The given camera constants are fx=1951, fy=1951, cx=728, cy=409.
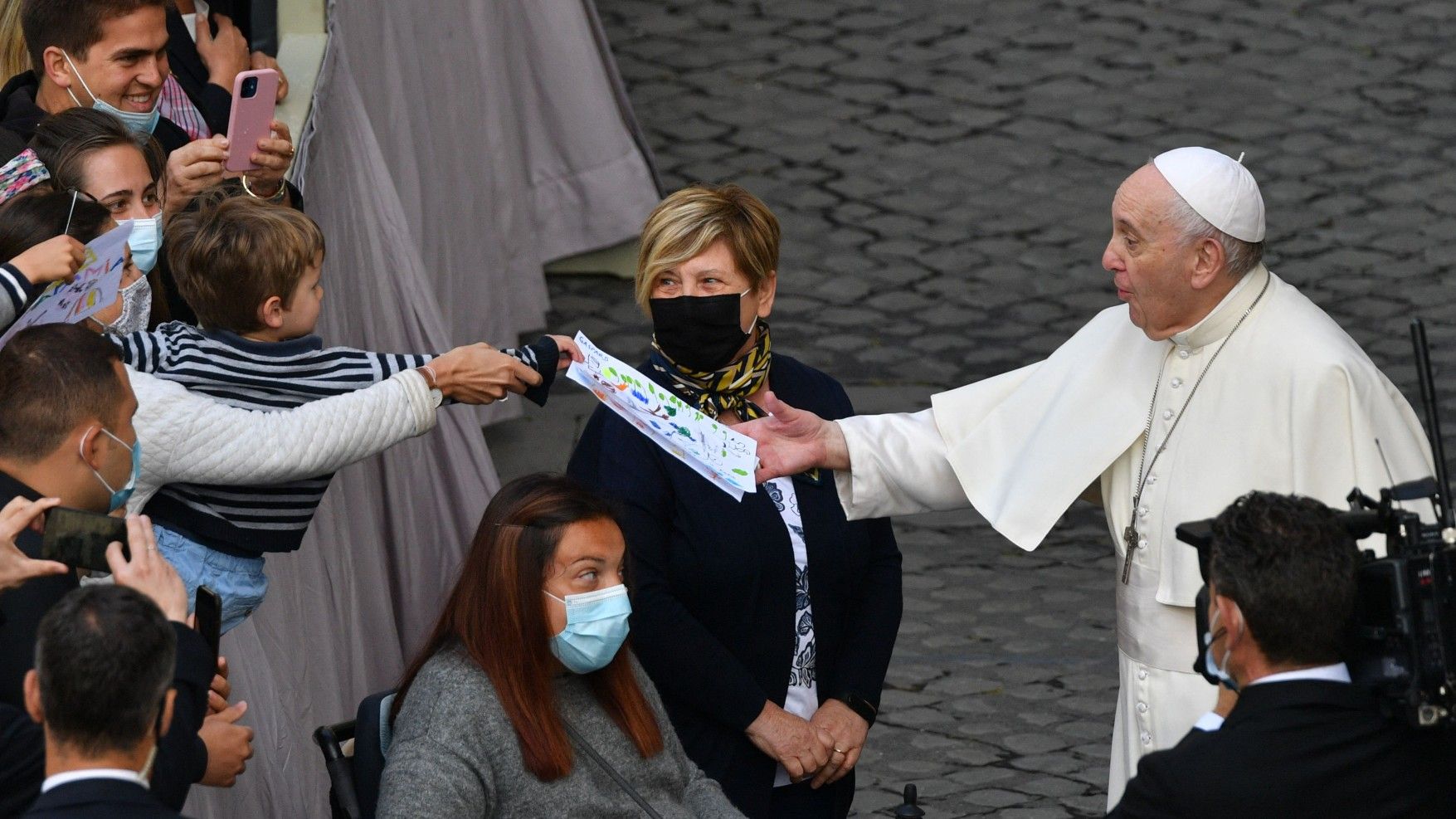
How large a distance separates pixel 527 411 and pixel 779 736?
4145mm

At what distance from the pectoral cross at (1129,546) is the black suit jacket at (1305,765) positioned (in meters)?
1.10

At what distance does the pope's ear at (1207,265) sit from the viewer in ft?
12.8

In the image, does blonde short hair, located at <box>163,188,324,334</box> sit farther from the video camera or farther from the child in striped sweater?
the video camera

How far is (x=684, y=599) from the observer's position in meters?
4.12

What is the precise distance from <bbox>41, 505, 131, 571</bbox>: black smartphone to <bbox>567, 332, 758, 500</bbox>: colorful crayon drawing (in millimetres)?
1062

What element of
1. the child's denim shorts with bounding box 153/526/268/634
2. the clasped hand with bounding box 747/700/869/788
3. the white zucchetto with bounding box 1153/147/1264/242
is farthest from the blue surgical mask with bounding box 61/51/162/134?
the white zucchetto with bounding box 1153/147/1264/242

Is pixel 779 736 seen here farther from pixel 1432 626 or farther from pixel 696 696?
pixel 1432 626

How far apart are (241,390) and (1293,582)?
198 centimetres

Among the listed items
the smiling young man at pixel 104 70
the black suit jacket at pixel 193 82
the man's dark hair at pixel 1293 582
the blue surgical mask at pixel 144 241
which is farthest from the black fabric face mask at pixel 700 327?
the black suit jacket at pixel 193 82

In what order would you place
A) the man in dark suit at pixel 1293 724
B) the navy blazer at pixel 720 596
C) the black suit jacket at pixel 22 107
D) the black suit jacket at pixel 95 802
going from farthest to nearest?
the black suit jacket at pixel 22 107 → the navy blazer at pixel 720 596 → the man in dark suit at pixel 1293 724 → the black suit jacket at pixel 95 802

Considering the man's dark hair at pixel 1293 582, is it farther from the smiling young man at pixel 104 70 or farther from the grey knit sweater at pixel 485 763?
the smiling young man at pixel 104 70

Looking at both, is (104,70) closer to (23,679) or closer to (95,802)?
(23,679)

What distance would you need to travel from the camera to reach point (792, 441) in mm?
4203

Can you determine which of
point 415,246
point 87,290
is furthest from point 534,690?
point 415,246
